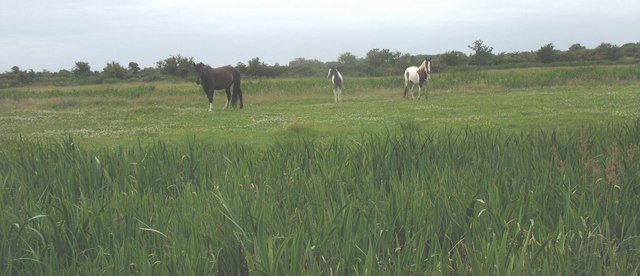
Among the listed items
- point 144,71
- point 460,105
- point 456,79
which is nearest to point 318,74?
point 144,71

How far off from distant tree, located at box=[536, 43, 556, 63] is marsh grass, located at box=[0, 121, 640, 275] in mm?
50039

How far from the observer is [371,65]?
57594 millimetres

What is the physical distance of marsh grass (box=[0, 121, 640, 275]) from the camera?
2.23 meters

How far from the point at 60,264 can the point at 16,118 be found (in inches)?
697

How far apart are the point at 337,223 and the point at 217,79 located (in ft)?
63.8

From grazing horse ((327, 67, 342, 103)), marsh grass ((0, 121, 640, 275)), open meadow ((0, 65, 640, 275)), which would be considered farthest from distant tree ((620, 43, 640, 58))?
marsh grass ((0, 121, 640, 275))

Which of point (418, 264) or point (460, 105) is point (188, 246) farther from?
point (460, 105)

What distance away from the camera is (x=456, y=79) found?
31.3 meters

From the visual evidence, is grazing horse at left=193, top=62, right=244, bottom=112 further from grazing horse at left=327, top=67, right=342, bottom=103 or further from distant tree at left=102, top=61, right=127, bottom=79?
distant tree at left=102, top=61, right=127, bottom=79

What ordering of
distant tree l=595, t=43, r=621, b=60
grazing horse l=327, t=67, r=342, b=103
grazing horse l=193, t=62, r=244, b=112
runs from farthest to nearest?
distant tree l=595, t=43, r=621, b=60
grazing horse l=327, t=67, r=342, b=103
grazing horse l=193, t=62, r=244, b=112

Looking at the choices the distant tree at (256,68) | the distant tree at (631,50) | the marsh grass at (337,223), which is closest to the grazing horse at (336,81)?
the marsh grass at (337,223)

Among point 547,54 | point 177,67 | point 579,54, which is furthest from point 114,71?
point 579,54

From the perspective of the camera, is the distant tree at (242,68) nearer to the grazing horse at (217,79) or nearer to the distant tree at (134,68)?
the distant tree at (134,68)

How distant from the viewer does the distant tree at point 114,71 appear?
173 ft
